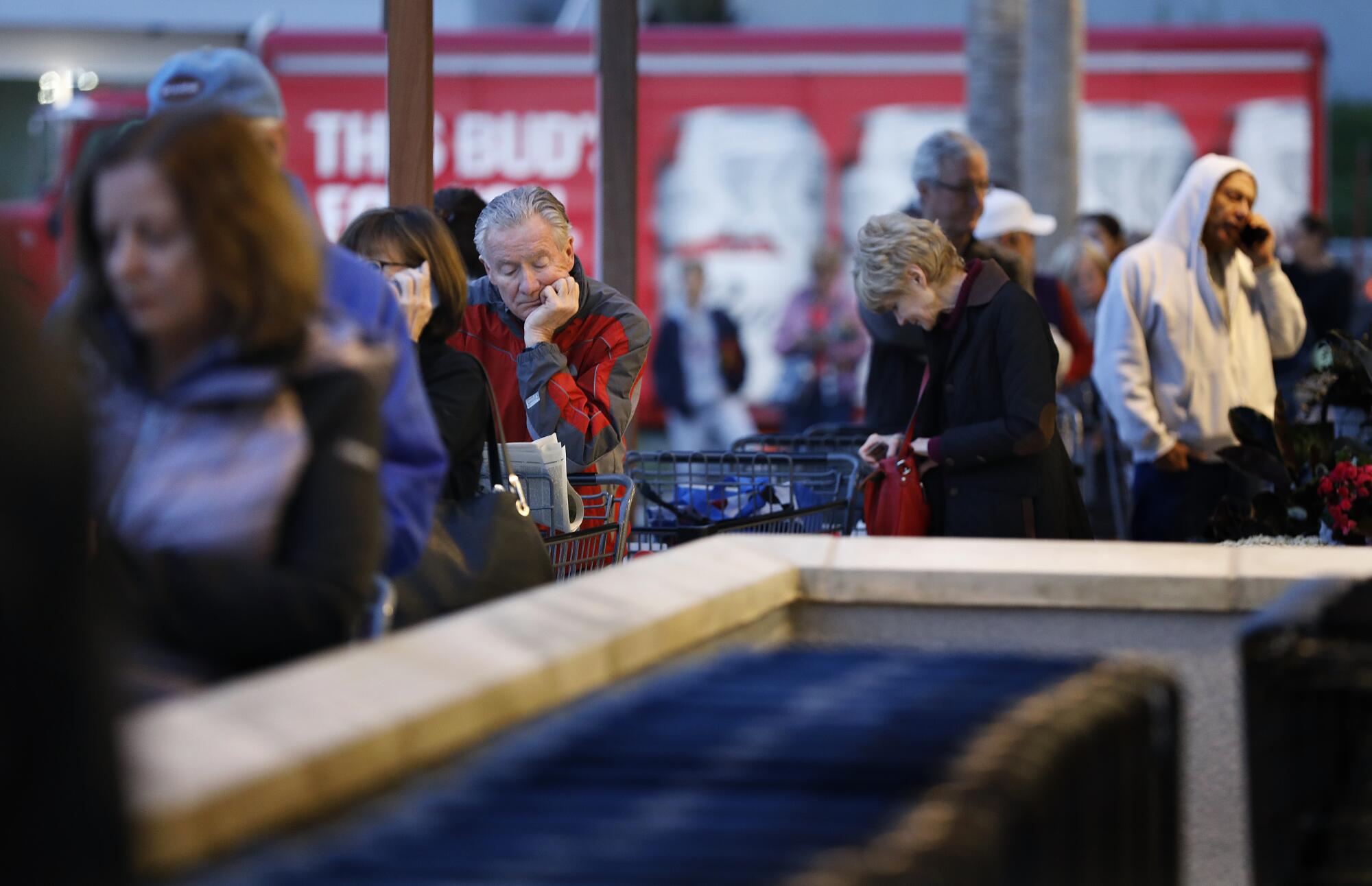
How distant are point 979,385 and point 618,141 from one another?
334 centimetres

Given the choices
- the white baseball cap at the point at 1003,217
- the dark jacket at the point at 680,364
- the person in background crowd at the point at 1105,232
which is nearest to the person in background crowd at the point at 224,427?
the white baseball cap at the point at 1003,217

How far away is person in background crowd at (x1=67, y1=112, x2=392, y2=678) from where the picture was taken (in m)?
2.60

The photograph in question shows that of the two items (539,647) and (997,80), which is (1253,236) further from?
(997,80)

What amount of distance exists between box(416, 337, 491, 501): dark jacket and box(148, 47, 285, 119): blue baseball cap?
611 mm

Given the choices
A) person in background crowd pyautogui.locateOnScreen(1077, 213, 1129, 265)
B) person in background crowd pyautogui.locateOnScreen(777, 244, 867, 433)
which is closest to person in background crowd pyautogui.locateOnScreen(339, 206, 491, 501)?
person in background crowd pyautogui.locateOnScreen(1077, 213, 1129, 265)

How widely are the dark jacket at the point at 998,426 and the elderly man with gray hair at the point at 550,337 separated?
0.93m

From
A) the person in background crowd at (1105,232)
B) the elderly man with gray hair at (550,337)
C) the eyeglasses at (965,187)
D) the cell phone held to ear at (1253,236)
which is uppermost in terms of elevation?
the person in background crowd at (1105,232)

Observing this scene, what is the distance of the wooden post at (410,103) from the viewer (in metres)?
6.21

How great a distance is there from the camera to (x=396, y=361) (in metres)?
3.07

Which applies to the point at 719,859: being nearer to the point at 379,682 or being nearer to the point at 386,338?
the point at 379,682

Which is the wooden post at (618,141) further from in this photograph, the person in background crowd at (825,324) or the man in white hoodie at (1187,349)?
the person in background crowd at (825,324)

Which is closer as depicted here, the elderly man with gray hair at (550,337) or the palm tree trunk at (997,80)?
the elderly man with gray hair at (550,337)

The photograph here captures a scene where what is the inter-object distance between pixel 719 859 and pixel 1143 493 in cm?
594

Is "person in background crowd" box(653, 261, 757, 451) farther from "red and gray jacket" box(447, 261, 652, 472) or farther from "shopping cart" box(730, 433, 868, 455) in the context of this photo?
"red and gray jacket" box(447, 261, 652, 472)
